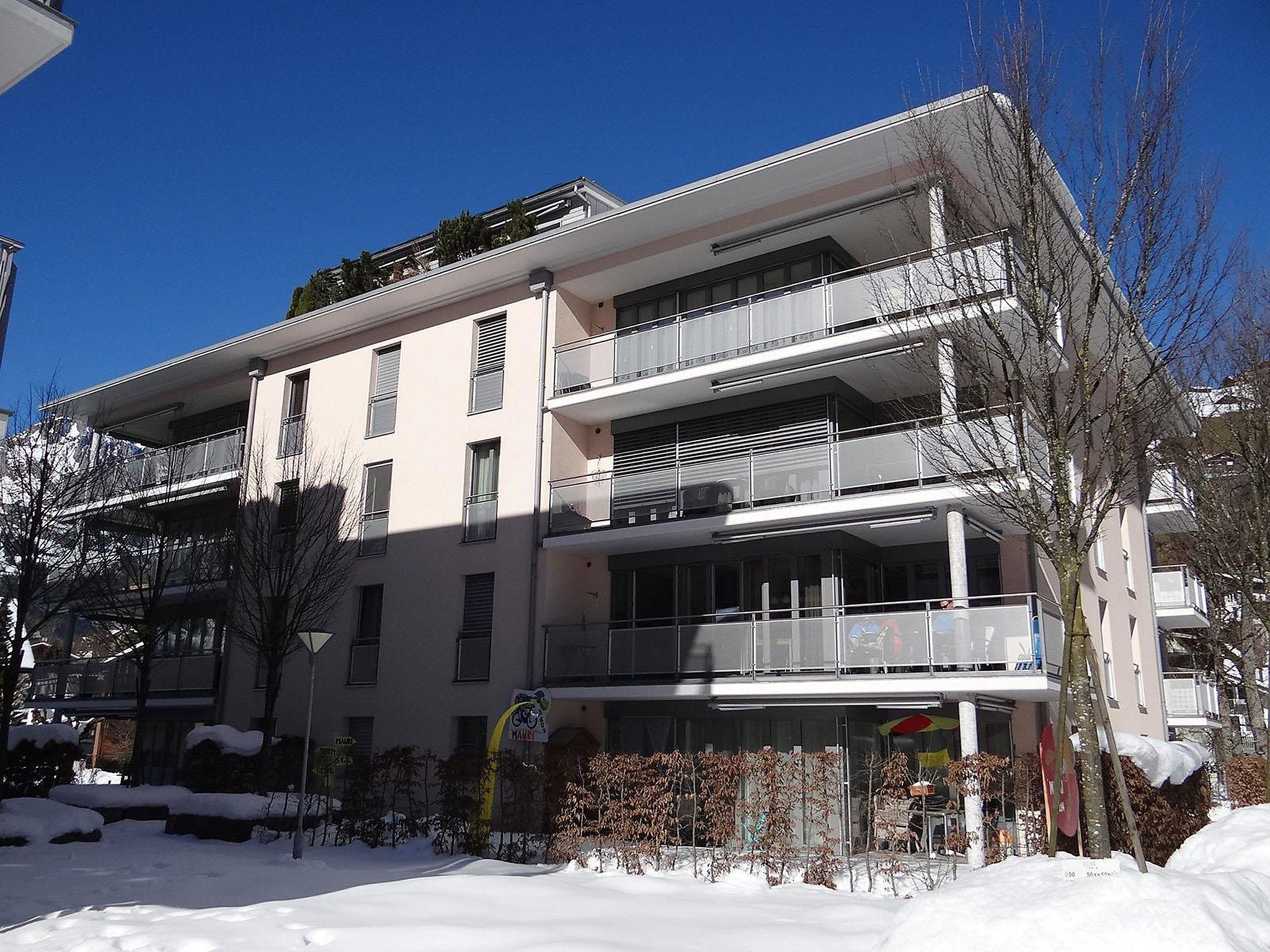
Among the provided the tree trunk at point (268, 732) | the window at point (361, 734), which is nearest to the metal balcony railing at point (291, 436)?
the tree trunk at point (268, 732)

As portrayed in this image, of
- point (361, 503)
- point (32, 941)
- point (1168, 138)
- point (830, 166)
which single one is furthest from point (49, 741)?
point (1168, 138)

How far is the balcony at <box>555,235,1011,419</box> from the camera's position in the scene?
676 inches

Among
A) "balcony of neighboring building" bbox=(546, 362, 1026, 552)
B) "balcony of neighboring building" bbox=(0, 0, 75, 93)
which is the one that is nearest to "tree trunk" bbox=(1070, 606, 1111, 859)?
"balcony of neighboring building" bbox=(546, 362, 1026, 552)

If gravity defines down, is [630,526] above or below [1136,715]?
above

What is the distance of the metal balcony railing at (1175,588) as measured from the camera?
97.0 feet

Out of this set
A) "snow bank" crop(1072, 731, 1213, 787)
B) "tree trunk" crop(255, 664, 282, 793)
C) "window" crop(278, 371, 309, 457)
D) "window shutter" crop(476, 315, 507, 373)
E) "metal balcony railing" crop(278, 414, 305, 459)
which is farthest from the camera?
"window" crop(278, 371, 309, 457)

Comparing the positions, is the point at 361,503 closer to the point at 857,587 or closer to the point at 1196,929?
the point at 857,587

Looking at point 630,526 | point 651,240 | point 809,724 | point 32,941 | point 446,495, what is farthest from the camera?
point 446,495

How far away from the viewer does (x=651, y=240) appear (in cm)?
2031

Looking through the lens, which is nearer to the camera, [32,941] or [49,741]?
[32,941]

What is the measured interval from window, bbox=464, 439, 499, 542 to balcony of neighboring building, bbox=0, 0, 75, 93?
1282 cm

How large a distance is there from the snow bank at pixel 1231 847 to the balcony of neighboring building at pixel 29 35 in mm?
12710

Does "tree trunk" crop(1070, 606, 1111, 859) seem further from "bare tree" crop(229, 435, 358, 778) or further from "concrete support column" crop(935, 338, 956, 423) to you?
"bare tree" crop(229, 435, 358, 778)

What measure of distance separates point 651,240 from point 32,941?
14.9m
